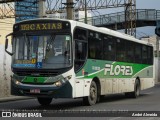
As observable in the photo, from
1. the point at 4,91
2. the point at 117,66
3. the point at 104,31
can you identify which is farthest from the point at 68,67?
the point at 4,91

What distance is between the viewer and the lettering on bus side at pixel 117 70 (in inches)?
776

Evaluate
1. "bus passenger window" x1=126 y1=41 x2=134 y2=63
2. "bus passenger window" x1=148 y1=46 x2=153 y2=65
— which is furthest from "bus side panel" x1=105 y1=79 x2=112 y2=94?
"bus passenger window" x1=148 y1=46 x2=153 y2=65

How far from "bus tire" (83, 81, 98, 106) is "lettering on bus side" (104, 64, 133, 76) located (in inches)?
58.4

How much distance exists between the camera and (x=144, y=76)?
25.8 m

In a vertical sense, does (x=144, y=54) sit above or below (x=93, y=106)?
above

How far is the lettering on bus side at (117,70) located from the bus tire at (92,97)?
148cm

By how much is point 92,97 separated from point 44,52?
10.3ft

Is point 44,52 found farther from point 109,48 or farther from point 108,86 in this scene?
point 108,86

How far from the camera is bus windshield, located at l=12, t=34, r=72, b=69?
1591 centimetres

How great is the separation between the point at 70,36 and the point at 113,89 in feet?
17.5

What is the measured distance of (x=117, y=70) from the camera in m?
21.0

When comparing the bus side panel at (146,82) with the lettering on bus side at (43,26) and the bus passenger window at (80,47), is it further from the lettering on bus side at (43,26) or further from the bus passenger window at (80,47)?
the lettering on bus side at (43,26)

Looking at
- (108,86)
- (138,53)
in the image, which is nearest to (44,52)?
(108,86)

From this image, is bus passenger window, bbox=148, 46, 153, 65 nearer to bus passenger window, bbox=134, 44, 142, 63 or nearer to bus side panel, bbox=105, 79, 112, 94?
bus passenger window, bbox=134, 44, 142, 63
